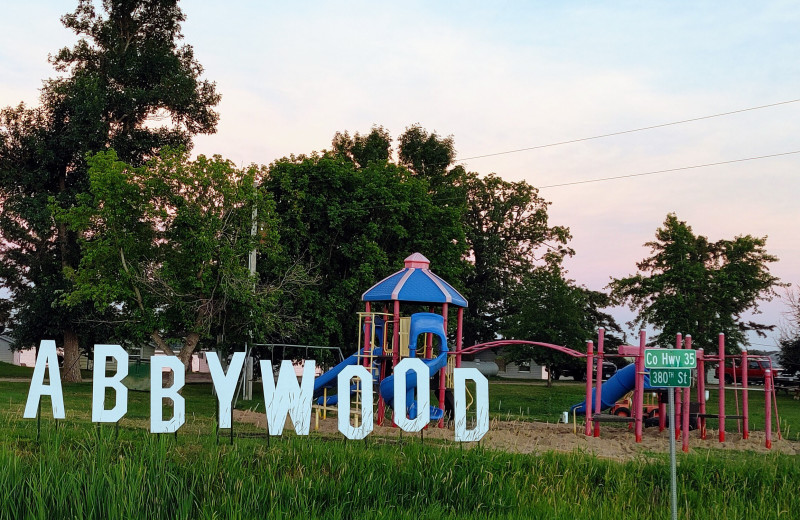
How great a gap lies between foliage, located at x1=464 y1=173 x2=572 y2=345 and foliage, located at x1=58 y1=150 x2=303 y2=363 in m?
27.5

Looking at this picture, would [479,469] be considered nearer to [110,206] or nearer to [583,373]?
[110,206]

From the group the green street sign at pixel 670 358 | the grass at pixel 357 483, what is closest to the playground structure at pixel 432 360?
the grass at pixel 357 483

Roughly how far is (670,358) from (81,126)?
28.7 m

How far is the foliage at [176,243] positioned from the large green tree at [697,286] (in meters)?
22.6

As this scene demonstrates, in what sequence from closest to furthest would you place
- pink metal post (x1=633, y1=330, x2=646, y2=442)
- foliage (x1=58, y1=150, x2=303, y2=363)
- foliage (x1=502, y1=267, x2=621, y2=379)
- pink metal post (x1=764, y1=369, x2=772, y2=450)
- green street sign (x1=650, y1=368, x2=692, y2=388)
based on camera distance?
green street sign (x1=650, y1=368, x2=692, y2=388)
pink metal post (x1=764, y1=369, x2=772, y2=450)
pink metal post (x1=633, y1=330, x2=646, y2=442)
foliage (x1=58, y1=150, x2=303, y2=363)
foliage (x1=502, y1=267, x2=621, y2=379)

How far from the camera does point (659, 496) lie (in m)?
10.5

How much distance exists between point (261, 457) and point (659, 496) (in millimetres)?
4999

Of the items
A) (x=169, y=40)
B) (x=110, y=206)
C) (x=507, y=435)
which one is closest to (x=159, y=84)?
(x=169, y=40)

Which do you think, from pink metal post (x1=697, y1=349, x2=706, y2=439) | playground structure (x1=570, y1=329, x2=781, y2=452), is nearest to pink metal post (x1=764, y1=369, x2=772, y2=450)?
playground structure (x1=570, y1=329, x2=781, y2=452)

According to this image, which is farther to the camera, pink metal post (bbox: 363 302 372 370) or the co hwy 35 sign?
pink metal post (bbox: 363 302 372 370)

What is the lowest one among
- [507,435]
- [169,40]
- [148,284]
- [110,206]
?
[507,435]

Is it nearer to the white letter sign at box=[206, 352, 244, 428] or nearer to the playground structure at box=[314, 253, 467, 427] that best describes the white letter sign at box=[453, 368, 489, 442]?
the white letter sign at box=[206, 352, 244, 428]

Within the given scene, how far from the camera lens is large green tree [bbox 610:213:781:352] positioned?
40375 mm

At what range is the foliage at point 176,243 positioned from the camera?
2453 centimetres
